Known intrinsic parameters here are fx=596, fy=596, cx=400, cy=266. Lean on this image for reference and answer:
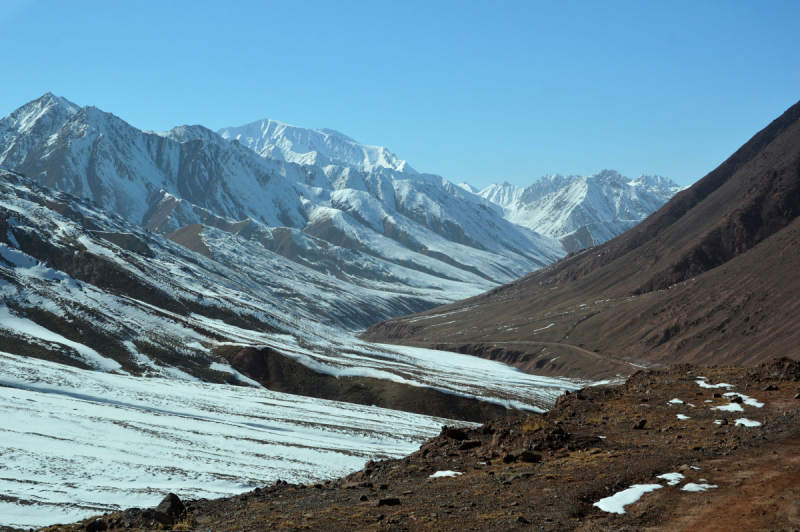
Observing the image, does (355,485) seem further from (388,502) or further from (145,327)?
(145,327)

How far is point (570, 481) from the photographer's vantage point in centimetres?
2130

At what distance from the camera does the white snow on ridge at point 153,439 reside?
38875 mm

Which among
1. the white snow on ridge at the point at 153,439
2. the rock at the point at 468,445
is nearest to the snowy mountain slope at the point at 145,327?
the white snow on ridge at the point at 153,439

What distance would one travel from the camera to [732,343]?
13050cm

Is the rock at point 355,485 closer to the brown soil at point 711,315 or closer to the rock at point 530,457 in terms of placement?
the rock at point 530,457

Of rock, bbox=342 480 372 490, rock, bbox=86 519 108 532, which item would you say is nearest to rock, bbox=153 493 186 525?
rock, bbox=86 519 108 532

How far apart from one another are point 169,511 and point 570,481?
1490 cm

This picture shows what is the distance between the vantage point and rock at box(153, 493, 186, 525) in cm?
2173

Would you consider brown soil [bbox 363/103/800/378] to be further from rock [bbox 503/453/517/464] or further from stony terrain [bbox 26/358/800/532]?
rock [bbox 503/453/517/464]

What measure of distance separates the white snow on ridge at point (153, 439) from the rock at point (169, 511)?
541 inches

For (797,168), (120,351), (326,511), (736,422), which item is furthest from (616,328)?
(326,511)

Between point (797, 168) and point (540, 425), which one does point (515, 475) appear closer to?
point (540, 425)

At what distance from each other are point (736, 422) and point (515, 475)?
13.1 meters

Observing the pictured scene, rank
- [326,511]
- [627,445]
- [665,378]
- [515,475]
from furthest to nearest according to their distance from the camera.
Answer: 1. [665,378]
2. [627,445]
3. [515,475]
4. [326,511]
